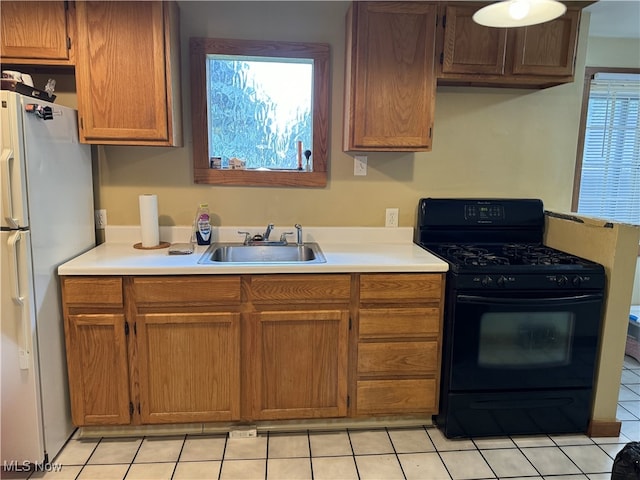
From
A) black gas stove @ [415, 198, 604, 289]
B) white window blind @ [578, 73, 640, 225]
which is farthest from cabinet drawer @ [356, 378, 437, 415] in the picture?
white window blind @ [578, 73, 640, 225]

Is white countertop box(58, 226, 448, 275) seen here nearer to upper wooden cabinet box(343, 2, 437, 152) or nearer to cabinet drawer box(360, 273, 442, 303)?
cabinet drawer box(360, 273, 442, 303)

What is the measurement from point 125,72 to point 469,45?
175 cm

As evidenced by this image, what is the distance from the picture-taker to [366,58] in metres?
2.27

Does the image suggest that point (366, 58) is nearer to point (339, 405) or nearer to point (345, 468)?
point (339, 405)

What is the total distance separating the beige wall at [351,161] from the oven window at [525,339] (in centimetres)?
86

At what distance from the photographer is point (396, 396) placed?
87.9 inches

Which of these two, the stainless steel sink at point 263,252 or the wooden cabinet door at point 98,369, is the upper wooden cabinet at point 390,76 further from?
the wooden cabinet door at point 98,369

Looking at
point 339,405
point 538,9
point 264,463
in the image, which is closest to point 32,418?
point 264,463

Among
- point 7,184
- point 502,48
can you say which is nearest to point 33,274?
point 7,184

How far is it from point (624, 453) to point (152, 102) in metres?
2.32

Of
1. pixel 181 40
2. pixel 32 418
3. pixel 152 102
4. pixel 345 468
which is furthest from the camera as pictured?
pixel 181 40

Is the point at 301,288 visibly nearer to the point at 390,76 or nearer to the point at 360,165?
the point at 360,165

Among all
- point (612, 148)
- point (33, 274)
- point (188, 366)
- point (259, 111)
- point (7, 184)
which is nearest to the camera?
point (7, 184)

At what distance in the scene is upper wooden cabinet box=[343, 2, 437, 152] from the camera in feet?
7.39
